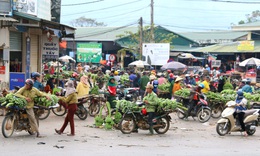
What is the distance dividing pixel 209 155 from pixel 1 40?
1120 centimetres

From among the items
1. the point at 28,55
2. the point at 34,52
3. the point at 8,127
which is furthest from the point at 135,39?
the point at 8,127

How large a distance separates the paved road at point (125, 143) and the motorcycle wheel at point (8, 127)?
13 cm

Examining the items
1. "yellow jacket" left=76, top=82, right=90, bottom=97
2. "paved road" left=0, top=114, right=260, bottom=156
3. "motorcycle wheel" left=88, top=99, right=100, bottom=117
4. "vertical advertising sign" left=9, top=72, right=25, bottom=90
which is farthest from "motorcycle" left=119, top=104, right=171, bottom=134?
"vertical advertising sign" left=9, top=72, right=25, bottom=90

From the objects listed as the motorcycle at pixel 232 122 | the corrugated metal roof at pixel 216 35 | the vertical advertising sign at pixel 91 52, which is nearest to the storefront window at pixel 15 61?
the motorcycle at pixel 232 122

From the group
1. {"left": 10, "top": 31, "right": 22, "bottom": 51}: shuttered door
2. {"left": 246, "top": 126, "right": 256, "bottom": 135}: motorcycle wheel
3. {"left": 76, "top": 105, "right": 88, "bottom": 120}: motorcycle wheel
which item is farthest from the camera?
{"left": 10, "top": 31, "right": 22, "bottom": 51}: shuttered door

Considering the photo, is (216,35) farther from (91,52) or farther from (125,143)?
(125,143)

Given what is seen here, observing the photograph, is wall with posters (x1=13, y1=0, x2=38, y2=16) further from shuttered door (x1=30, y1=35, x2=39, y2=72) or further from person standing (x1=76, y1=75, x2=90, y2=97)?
person standing (x1=76, y1=75, x2=90, y2=97)

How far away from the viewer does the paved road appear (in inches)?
407

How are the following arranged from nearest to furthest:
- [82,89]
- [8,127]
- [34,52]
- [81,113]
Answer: [8,127] < [81,113] < [82,89] < [34,52]

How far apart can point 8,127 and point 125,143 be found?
302 centimetres

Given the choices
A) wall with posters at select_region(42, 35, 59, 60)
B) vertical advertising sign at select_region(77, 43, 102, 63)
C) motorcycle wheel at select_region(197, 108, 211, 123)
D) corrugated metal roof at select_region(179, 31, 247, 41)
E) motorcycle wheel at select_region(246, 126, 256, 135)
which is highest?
corrugated metal roof at select_region(179, 31, 247, 41)

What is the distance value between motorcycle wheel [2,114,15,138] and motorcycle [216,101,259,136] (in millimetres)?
6107

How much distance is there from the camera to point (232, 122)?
45.6ft

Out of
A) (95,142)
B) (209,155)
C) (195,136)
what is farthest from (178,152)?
(195,136)
